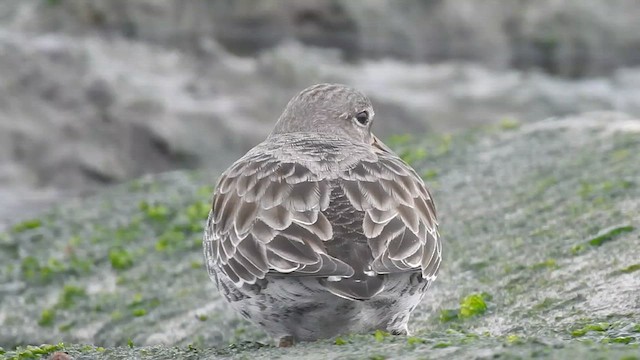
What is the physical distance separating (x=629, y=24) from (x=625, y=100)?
3.88 meters

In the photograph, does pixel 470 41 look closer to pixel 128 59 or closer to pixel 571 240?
pixel 128 59

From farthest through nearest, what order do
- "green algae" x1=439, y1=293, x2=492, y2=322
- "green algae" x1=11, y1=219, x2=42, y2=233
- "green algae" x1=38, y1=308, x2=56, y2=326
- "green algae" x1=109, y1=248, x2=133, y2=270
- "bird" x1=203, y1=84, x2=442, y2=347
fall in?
"green algae" x1=11, y1=219, x2=42, y2=233 → "green algae" x1=109, y1=248, x2=133, y2=270 → "green algae" x1=38, y1=308, x2=56, y2=326 → "green algae" x1=439, y1=293, x2=492, y2=322 → "bird" x1=203, y1=84, x2=442, y2=347

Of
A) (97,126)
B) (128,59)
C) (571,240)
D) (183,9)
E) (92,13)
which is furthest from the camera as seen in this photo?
(183,9)

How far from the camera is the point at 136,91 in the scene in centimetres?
1872

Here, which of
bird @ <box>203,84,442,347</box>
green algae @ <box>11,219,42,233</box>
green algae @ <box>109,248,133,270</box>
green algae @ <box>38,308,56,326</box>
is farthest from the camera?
green algae @ <box>11,219,42,233</box>

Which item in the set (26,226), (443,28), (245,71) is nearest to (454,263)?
(26,226)

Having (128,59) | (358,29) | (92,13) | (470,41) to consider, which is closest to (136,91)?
(128,59)

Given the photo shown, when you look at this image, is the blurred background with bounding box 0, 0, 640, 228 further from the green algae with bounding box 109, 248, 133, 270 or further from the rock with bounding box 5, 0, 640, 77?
the green algae with bounding box 109, 248, 133, 270

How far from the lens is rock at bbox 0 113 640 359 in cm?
700

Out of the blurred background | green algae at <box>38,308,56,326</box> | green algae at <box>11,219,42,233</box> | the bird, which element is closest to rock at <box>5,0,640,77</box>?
the blurred background

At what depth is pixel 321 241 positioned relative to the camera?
666cm

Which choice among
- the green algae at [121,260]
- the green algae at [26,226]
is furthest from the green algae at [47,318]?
the green algae at [26,226]

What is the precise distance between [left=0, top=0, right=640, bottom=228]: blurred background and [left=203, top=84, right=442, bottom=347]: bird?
8.37 meters

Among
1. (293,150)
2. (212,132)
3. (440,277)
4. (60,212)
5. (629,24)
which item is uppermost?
(629,24)
